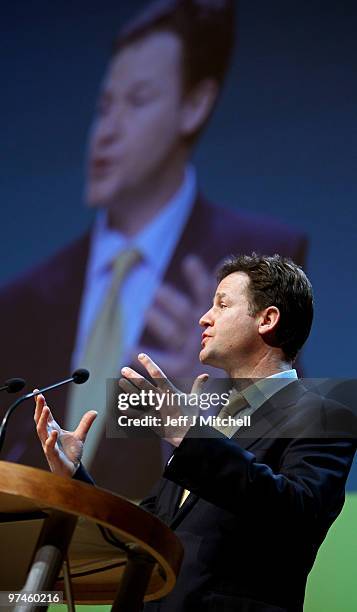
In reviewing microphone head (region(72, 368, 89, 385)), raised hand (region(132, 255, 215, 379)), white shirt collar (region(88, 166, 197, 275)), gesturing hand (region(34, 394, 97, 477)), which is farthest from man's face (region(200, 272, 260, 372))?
white shirt collar (region(88, 166, 197, 275))

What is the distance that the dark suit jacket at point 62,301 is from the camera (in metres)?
3.37

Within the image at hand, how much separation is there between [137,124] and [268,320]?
75.0 inches

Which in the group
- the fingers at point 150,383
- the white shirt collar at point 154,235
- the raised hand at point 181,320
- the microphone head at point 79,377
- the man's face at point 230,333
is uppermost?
the white shirt collar at point 154,235

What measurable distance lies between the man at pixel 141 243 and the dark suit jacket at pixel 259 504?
1.46 metres

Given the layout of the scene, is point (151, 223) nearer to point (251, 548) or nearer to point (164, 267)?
point (164, 267)

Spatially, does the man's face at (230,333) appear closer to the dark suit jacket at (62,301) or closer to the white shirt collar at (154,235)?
the dark suit jacket at (62,301)

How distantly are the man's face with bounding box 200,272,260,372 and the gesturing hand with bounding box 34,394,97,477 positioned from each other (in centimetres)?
38

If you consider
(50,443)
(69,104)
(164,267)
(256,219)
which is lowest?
(50,443)

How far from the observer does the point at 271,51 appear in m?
3.82

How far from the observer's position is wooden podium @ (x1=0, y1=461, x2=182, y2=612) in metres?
1.16

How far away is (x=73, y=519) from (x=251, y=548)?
52 centimetres

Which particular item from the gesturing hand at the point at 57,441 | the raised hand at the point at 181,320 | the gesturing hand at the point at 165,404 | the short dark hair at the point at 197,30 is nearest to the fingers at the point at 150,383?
the gesturing hand at the point at 165,404

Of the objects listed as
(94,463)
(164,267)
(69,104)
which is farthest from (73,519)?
(69,104)

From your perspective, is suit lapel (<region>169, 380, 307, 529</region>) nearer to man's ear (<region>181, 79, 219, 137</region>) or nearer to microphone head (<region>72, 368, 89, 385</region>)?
microphone head (<region>72, 368, 89, 385</region>)
